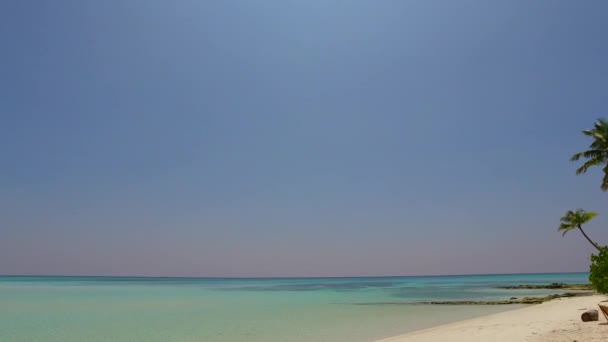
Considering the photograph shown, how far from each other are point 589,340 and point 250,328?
15.4 metres

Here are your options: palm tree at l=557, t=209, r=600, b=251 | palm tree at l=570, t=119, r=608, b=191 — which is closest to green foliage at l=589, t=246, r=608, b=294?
palm tree at l=570, t=119, r=608, b=191

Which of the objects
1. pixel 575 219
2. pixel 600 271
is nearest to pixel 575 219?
pixel 575 219

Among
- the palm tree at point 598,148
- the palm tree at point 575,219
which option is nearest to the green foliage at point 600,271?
the palm tree at point 598,148

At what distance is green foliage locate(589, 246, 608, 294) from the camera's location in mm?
15750

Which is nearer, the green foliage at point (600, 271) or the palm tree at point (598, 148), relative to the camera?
the green foliage at point (600, 271)

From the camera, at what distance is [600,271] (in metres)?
16.1

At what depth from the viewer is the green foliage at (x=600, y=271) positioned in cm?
1575

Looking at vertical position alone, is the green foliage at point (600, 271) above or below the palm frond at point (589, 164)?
below

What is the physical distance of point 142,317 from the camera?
27.8 meters

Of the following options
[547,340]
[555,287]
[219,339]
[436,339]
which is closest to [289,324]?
[219,339]

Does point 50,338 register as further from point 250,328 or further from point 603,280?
point 603,280

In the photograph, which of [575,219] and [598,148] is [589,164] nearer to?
[598,148]

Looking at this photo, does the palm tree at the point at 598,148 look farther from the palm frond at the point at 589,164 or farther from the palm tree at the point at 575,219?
the palm tree at the point at 575,219

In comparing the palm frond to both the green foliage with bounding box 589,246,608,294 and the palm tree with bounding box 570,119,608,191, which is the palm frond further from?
the green foliage with bounding box 589,246,608,294
